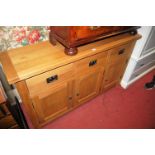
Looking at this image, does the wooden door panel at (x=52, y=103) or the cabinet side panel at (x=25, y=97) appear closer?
the cabinet side panel at (x=25, y=97)

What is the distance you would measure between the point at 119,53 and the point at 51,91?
2.87ft

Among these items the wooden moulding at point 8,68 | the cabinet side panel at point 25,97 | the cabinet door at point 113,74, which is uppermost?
the wooden moulding at point 8,68

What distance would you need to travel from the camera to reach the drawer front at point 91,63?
1202 millimetres

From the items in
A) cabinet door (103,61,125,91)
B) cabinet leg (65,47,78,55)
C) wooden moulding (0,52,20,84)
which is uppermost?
cabinet leg (65,47,78,55)

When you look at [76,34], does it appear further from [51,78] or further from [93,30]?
[51,78]

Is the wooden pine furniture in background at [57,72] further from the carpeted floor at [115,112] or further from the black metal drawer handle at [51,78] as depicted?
the carpeted floor at [115,112]

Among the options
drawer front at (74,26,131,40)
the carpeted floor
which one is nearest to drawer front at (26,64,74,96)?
drawer front at (74,26,131,40)

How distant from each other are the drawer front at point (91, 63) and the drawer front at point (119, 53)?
0.33 feet

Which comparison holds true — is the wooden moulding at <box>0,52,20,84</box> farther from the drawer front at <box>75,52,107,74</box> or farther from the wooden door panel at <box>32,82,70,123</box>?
the drawer front at <box>75,52,107,74</box>

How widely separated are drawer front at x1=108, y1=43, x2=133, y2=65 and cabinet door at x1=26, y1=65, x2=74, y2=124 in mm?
514

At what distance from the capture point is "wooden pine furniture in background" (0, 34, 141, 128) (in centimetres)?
98

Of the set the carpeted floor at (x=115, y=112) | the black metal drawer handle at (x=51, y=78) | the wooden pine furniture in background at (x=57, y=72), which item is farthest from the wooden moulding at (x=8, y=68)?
the carpeted floor at (x=115, y=112)
